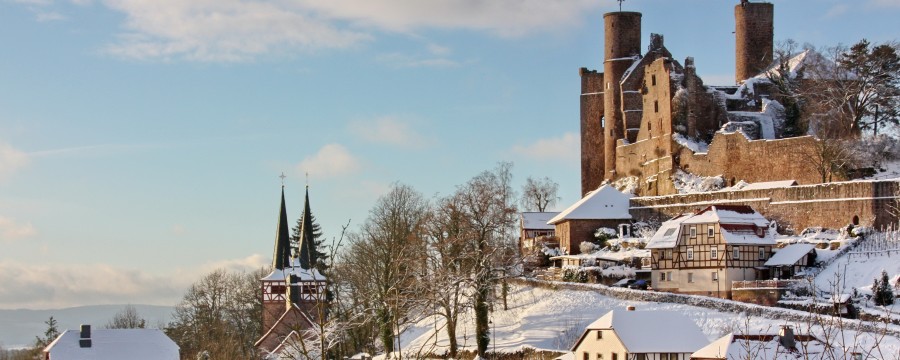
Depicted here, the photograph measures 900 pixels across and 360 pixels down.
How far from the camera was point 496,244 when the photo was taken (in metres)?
50.8

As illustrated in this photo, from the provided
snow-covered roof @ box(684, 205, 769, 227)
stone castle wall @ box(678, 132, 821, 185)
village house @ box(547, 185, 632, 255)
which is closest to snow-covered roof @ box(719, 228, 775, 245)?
snow-covered roof @ box(684, 205, 769, 227)

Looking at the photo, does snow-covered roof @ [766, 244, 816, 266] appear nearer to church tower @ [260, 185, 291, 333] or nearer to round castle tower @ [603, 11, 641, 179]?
round castle tower @ [603, 11, 641, 179]

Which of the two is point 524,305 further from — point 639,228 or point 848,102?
point 848,102

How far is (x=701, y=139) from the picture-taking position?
2398 inches

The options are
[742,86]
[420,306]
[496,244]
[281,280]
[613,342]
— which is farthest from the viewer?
[281,280]

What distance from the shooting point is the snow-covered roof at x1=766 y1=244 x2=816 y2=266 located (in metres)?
46.6

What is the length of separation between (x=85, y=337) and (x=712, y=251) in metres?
28.0

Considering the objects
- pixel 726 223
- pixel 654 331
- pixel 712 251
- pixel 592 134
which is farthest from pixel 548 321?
pixel 592 134

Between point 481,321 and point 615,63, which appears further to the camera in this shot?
point 615,63

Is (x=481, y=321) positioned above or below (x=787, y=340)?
below

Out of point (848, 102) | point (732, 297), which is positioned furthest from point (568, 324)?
point (848, 102)

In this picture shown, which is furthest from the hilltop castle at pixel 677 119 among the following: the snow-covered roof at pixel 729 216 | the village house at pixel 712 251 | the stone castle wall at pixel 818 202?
the village house at pixel 712 251

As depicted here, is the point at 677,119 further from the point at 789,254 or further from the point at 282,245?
the point at 282,245

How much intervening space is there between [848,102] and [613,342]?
21.3 m
